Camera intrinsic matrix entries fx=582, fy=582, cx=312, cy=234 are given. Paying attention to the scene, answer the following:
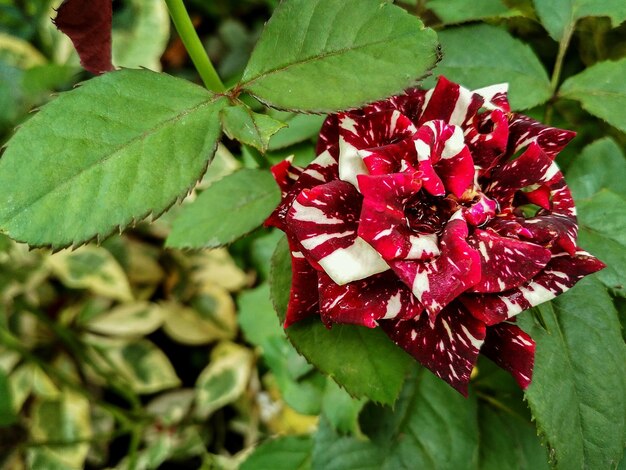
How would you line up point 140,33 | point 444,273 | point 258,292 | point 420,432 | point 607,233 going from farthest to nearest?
point 140,33 → point 258,292 → point 420,432 → point 607,233 → point 444,273

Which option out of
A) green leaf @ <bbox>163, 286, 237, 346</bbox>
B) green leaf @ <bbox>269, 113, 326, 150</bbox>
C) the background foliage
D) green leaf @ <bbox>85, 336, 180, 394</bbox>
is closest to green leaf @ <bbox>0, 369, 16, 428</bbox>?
the background foliage

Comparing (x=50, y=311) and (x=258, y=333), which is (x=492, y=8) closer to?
(x=258, y=333)

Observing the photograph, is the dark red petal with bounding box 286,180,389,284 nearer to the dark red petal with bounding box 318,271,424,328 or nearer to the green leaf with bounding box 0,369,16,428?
the dark red petal with bounding box 318,271,424,328

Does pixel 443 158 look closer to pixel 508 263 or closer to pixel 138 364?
pixel 508 263

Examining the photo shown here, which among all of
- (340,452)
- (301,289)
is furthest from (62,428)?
(301,289)

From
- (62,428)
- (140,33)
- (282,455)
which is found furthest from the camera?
(140,33)

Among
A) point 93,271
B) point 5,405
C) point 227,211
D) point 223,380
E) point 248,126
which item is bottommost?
point 223,380
